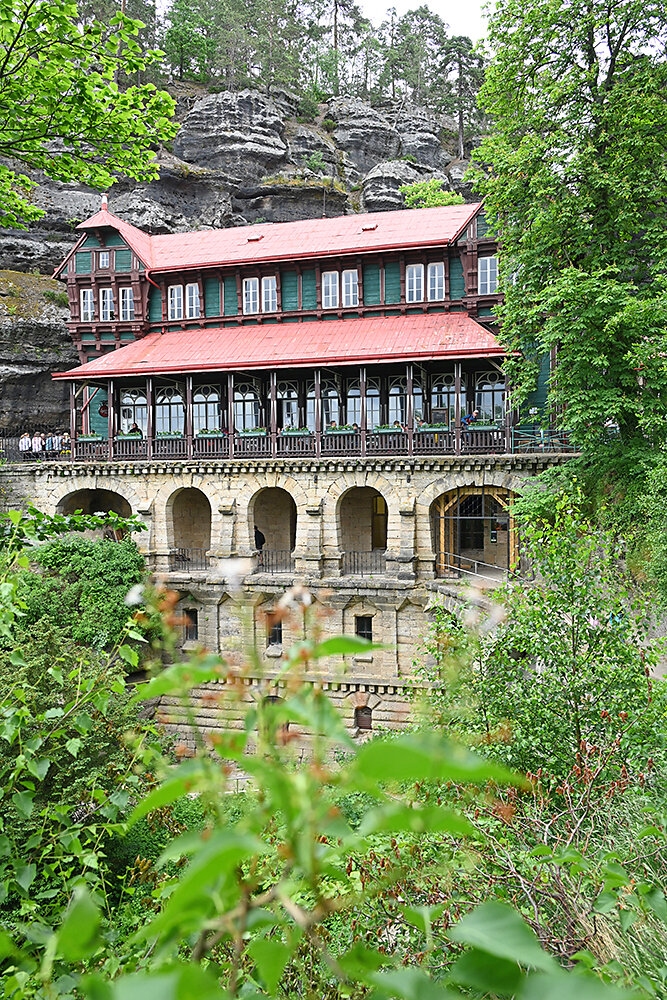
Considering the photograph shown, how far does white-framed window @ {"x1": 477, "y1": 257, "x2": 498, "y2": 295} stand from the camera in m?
24.2

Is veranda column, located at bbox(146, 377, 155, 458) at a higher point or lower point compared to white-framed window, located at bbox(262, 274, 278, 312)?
lower

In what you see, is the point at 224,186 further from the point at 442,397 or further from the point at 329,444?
the point at 329,444

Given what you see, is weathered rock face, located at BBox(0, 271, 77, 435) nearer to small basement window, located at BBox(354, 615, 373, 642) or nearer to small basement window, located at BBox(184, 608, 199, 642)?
small basement window, located at BBox(184, 608, 199, 642)

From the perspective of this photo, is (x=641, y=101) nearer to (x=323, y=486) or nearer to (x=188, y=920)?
(x=323, y=486)

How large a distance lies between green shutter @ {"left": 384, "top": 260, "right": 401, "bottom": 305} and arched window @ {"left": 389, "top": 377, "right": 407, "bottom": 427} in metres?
3.67

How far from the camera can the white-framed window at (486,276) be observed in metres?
24.2

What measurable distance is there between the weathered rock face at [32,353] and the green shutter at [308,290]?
1366 cm

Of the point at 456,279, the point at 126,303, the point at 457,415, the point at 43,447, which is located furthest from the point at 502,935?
the point at 126,303

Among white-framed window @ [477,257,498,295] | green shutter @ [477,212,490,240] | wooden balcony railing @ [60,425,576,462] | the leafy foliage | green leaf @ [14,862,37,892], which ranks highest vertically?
green shutter @ [477,212,490,240]

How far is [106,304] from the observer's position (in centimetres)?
2900

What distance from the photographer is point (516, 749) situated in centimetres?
702

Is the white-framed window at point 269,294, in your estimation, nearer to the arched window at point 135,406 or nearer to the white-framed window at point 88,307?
the arched window at point 135,406

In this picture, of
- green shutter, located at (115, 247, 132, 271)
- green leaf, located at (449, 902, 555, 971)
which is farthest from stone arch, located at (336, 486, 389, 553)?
green leaf, located at (449, 902, 555, 971)

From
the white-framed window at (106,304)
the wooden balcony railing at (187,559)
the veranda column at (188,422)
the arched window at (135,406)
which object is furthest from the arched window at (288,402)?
the white-framed window at (106,304)
